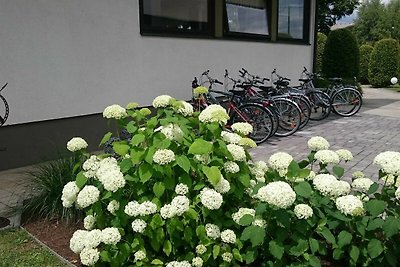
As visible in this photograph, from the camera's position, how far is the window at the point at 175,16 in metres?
6.51

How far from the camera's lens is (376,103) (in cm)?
1294

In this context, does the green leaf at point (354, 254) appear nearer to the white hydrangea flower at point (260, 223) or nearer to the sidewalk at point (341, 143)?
the white hydrangea flower at point (260, 223)

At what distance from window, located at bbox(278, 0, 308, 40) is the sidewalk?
2452 mm

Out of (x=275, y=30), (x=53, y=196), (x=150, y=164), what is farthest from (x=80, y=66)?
(x=275, y=30)

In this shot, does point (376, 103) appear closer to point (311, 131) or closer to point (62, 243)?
point (311, 131)

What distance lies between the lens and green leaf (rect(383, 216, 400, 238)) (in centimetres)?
223

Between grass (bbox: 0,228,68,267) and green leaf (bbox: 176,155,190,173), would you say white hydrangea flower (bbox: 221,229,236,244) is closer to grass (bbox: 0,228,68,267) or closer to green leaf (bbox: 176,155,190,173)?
green leaf (bbox: 176,155,190,173)

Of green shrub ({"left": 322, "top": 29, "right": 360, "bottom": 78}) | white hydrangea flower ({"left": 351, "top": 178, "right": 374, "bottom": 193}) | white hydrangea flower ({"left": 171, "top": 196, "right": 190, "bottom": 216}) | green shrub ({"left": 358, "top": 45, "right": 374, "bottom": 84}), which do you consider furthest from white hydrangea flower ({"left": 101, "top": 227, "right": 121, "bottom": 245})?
green shrub ({"left": 358, "top": 45, "right": 374, "bottom": 84})

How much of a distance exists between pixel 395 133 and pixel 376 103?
5.63 metres

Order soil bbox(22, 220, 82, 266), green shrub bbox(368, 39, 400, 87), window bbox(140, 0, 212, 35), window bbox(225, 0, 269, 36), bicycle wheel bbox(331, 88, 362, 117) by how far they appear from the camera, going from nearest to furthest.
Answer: soil bbox(22, 220, 82, 266)
window bbox(140, 0, 212, 35)
window bbox(225, 0, 269, 36)
bicycle wheel bbox(331, 88, 362, 117)
green shrub bbox(368, 39, 400, 87)

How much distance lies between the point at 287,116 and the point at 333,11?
59.9 ft

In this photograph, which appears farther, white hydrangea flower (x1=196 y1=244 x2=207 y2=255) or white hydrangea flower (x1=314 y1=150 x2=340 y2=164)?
white hydrangea flower (x1=314 y1=150 x2=340 y2=164)

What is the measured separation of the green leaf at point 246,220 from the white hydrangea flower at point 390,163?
83cm

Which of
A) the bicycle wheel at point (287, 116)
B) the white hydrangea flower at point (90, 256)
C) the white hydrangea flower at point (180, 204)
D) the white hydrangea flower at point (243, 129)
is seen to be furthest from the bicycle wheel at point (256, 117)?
the white hydrangea flower at point (90, 256)
